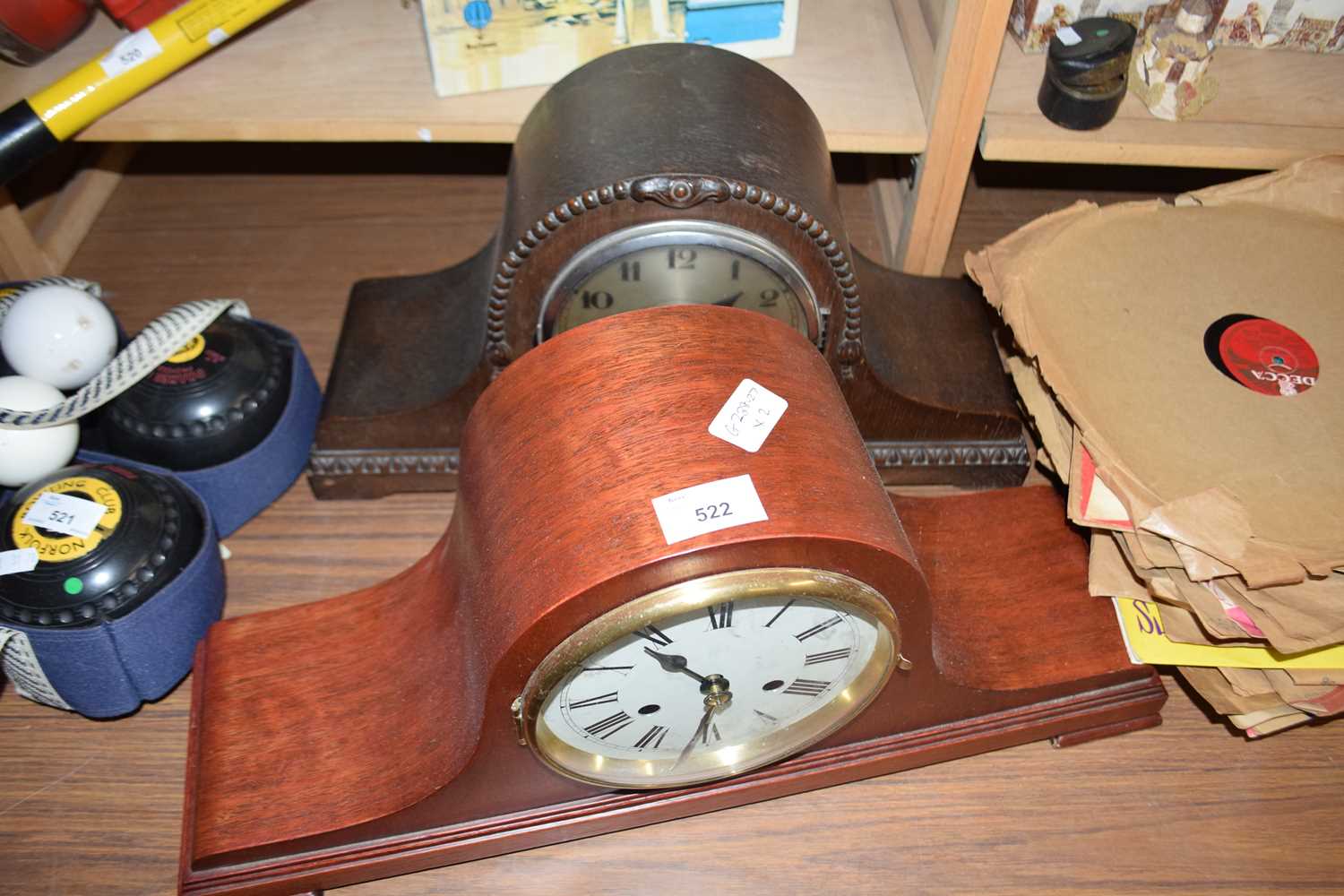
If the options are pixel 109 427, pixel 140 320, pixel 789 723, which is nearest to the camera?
pixel 789 723

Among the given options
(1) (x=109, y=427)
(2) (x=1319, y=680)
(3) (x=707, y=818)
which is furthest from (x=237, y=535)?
(2) (x=1319, y=680)

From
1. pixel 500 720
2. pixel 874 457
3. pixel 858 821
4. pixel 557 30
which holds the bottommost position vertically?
pixel 858 821

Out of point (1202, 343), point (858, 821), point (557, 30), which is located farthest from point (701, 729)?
point (557, 30)

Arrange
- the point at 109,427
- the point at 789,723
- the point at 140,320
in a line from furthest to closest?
the point at 140,320
the point at 109,427
the point at 789,723

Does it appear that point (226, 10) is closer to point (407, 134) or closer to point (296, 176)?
point (407, 134)

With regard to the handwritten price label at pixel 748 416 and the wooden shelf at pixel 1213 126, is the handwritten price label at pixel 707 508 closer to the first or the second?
the handwritten price label at pixel 748 416

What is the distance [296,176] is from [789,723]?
111 centimetres

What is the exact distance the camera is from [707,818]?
3.27 feet

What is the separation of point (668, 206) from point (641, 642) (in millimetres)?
371

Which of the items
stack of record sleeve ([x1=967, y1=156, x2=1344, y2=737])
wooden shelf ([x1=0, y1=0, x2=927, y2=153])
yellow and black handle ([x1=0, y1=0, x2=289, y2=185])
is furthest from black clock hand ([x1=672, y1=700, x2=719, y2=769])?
yellow and black handle ([x1=0, y1=0, x2=289, y2=185])

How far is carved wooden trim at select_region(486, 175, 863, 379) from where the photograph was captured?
921 millimetres

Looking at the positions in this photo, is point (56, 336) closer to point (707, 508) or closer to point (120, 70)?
point (120, 70)

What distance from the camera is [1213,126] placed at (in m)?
1.17

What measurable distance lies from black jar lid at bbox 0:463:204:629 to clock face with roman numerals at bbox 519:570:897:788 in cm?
42
